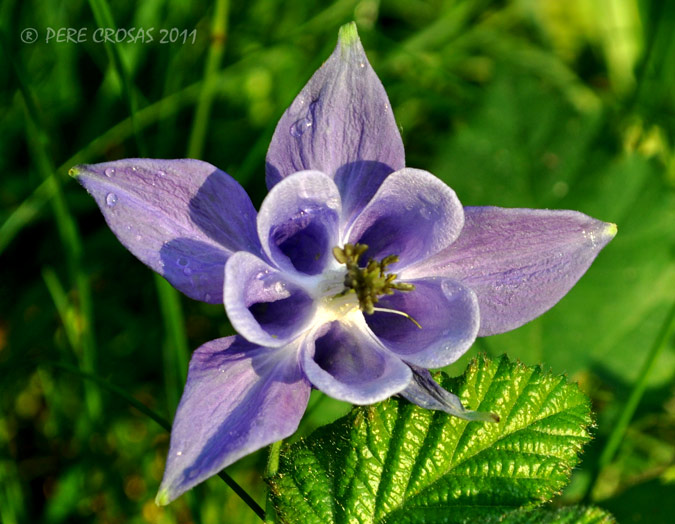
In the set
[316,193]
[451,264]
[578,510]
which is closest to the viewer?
[578,510]

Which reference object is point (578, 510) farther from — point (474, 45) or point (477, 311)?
point (474, 45)

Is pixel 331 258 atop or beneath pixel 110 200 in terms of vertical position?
beneath

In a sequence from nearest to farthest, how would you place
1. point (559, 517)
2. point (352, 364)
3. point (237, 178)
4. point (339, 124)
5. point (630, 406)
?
point (559, 517)
point (352, 364)
point (339, 124)
point (630, 406)
point (237, 178)

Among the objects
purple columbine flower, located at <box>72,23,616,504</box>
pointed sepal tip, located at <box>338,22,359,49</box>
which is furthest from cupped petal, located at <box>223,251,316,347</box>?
pointed sepal tip, located at <box>338,22,359,49</box>

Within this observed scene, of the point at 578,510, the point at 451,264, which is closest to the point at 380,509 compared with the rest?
the point at 578,510

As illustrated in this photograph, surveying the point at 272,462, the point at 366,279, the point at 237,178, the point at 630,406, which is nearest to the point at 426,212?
the point at 366,279

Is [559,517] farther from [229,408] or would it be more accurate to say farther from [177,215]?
[177,215]
